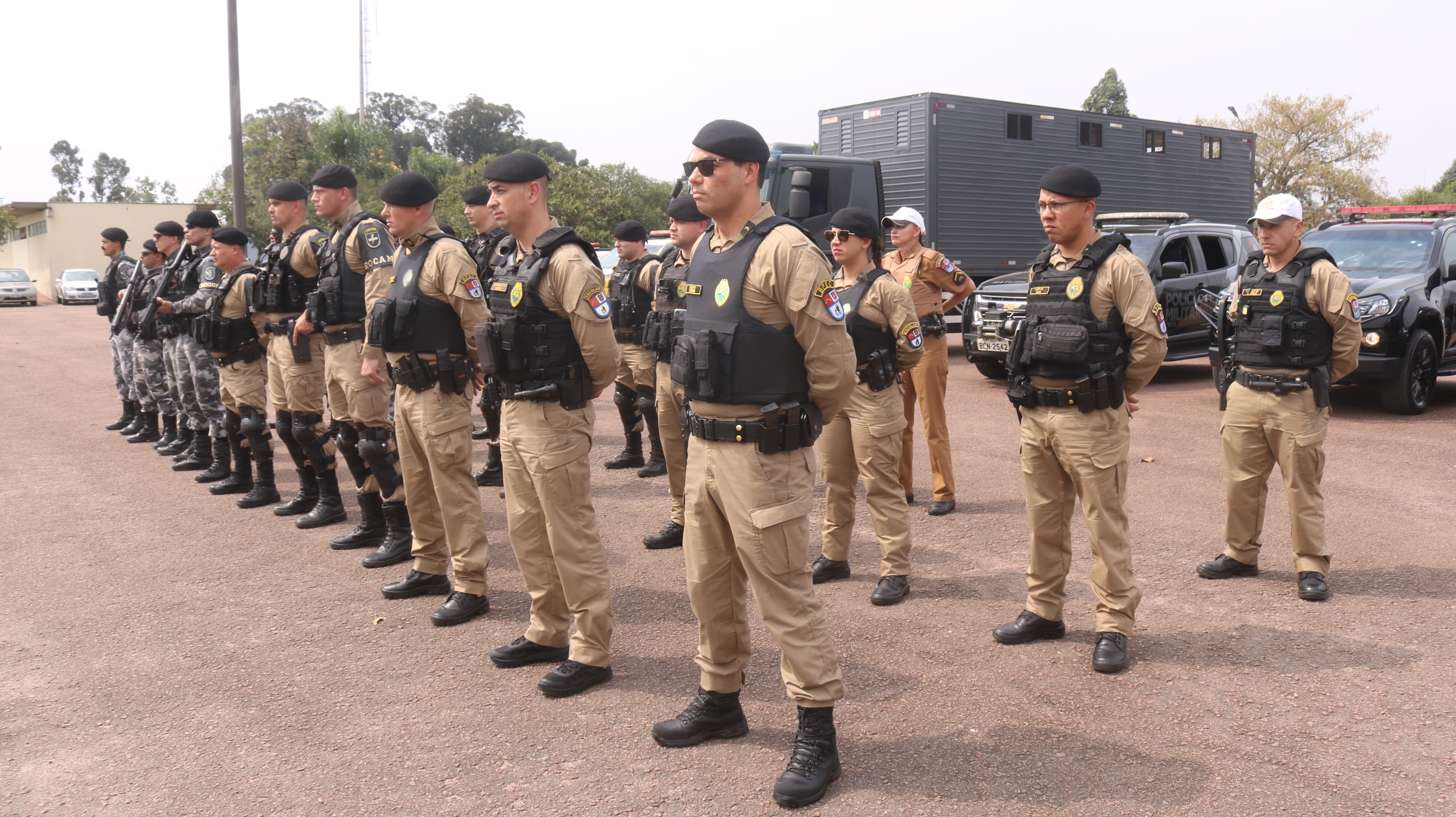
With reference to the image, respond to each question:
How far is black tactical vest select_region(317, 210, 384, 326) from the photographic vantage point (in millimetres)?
6215

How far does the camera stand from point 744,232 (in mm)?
3516

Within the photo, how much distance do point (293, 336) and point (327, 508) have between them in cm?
121

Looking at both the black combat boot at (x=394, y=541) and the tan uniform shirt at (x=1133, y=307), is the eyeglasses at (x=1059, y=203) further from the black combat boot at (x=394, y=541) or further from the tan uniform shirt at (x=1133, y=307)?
the black combat boot at (x=394, y=541)

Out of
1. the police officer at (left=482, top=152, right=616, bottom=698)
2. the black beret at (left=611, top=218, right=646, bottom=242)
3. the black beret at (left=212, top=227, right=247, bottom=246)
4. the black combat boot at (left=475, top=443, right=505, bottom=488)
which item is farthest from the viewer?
the black beret at (left=611, top=218, right=646, bottom=242)

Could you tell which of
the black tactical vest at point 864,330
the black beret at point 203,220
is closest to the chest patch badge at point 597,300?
the black tactical vest at point 864,330

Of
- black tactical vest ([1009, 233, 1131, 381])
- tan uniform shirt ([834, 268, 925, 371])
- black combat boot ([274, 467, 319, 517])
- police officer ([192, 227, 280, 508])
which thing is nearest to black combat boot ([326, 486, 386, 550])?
black combat boot ([274, 467, 319, 517])

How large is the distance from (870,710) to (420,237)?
3245mm

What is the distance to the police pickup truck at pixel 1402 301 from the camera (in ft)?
33.1

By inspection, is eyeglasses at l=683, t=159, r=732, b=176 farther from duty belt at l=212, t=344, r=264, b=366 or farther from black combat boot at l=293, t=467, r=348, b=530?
duty belt at l=212, t=344, r=264, b=366

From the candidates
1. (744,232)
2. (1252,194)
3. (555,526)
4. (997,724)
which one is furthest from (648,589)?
(1252,194)

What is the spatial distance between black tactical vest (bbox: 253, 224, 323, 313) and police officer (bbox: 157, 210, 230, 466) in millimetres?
1488

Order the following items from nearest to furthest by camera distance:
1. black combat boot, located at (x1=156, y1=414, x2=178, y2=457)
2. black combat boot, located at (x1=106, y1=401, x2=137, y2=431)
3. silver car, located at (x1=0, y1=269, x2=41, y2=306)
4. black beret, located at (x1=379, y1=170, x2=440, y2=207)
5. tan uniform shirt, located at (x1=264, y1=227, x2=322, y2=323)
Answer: black beret, located at (x1=379, y1=170, x2=440, y2=207), tan uniform shirt, located at (x1=264, y1=227, x2=322, y2=323), black combat boot, located at (x1=156, y1=414, x2=178, y2=457), black combat boot, located at (x1=106, y1=401, x2=137, y2=431), silver car, located at (x1=0, y1=269, x2=41, y2=306)

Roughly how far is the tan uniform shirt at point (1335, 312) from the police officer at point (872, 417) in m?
1.96

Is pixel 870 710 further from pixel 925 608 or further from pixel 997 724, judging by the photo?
pixel 925 608
